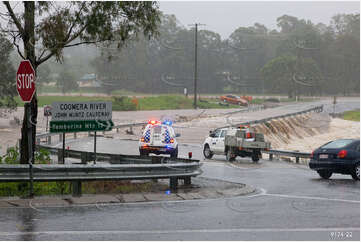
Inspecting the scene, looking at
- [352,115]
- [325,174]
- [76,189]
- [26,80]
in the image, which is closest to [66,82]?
[352,115]

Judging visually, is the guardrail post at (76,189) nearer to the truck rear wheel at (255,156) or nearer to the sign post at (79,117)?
the sign post at (79,117)

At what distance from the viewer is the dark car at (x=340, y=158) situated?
64.2ft

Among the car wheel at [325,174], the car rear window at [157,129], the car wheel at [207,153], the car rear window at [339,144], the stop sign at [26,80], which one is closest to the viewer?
the stop sign at [26,80]

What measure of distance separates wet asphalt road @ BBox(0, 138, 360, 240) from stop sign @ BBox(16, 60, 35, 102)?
107 inches

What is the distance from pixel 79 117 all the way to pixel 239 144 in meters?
13.7

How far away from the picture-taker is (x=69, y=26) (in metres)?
18.1

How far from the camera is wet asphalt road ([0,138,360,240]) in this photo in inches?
426

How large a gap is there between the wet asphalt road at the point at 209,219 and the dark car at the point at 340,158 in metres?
2.25

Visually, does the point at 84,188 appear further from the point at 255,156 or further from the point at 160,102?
the point at 160,102

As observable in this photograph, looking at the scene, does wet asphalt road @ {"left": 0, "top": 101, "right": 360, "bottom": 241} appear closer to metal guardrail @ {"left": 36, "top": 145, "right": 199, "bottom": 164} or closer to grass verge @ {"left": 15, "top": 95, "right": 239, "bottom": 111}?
metal guardrail @ {"left": 36, "top": 145, "right": 199, "bottom": 164}

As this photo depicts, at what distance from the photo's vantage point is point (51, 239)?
10266mm

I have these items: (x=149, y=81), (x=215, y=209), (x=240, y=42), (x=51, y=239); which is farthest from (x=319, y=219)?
(x=240, y=42)

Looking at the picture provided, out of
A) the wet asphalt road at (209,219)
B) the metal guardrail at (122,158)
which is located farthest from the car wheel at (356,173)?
the metal guardrail at (122,158)

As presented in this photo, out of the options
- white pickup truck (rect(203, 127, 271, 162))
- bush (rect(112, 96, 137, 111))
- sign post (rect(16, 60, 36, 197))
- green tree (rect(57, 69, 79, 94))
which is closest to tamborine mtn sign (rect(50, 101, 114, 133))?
sign post (rect(16, 60, 36, 197))
